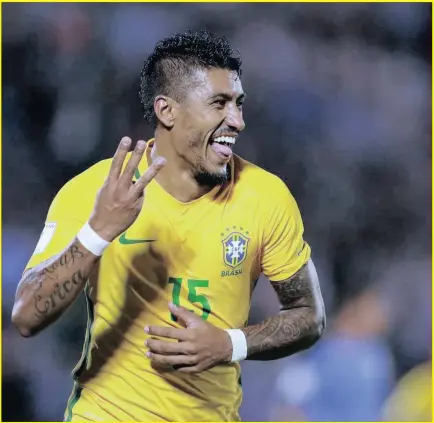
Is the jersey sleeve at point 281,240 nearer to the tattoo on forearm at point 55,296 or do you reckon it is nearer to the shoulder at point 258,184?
the shoulder at point 258,184

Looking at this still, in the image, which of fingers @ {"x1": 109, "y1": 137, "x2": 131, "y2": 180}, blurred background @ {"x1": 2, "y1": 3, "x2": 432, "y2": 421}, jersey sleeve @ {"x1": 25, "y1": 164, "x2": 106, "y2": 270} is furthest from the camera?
blurred background @ {"x1": 2, "y1": 3, "x2": 432, "y2": 421}

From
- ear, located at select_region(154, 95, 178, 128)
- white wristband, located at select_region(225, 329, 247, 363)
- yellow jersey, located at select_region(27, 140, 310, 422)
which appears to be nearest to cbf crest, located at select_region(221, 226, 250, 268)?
yellow jersey, located at select_region(27, 140, 310, 422)

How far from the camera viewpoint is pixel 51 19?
14.0ft

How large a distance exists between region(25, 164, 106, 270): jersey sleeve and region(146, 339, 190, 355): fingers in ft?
1.46

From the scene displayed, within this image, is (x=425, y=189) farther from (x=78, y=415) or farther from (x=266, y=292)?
(x=78, y=415)

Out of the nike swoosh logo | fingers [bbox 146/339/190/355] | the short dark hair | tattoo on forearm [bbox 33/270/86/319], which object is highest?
the short dark hair

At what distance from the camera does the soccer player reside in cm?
276

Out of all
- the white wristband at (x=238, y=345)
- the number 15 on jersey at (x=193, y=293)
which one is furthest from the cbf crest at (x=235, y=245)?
the white wristband at (x=238, y=345)

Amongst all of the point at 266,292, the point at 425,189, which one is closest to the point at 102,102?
the point at 266,292

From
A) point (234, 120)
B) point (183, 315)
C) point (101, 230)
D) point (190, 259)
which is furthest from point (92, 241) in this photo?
point (234, 120)

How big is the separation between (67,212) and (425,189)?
2535 mm

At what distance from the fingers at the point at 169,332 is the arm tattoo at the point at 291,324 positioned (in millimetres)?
340

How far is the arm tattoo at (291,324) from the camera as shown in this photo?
279cm

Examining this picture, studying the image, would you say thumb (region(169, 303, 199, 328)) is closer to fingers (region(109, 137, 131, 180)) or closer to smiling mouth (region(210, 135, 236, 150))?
fingers (region(109, 137, 131, 180))
